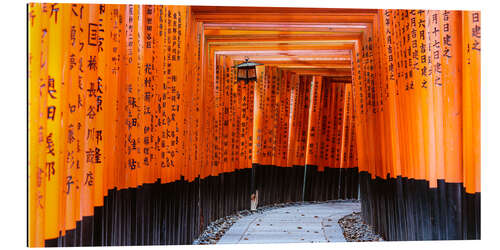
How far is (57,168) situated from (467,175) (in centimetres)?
258

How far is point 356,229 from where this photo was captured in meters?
5.30

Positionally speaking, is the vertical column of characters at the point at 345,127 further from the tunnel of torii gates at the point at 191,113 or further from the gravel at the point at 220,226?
the tunnel of torii gates at the point at 191,113

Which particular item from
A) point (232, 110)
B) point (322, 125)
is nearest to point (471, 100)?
point (232, 110)

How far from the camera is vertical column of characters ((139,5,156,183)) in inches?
126

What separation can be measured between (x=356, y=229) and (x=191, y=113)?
8.35 feet

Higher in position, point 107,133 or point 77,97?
point 77,97

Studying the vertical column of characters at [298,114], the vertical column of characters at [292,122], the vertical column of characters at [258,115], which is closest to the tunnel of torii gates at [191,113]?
the vertical column of characters at [258,115]

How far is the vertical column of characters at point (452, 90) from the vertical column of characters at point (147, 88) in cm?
207

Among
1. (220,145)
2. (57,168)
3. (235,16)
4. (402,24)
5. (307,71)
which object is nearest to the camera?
(57,168)

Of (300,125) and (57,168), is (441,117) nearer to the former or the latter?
(57,168)

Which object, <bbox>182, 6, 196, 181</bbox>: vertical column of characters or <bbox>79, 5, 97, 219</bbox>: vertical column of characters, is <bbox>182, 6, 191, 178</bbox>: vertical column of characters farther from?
<bbox>79, 5, 97, 219</bbox>: vertical column of characters

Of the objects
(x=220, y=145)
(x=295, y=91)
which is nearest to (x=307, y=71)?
(x=295, y=91)

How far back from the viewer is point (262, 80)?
7020mm

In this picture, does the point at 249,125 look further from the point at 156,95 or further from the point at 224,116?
the point at 156,95
